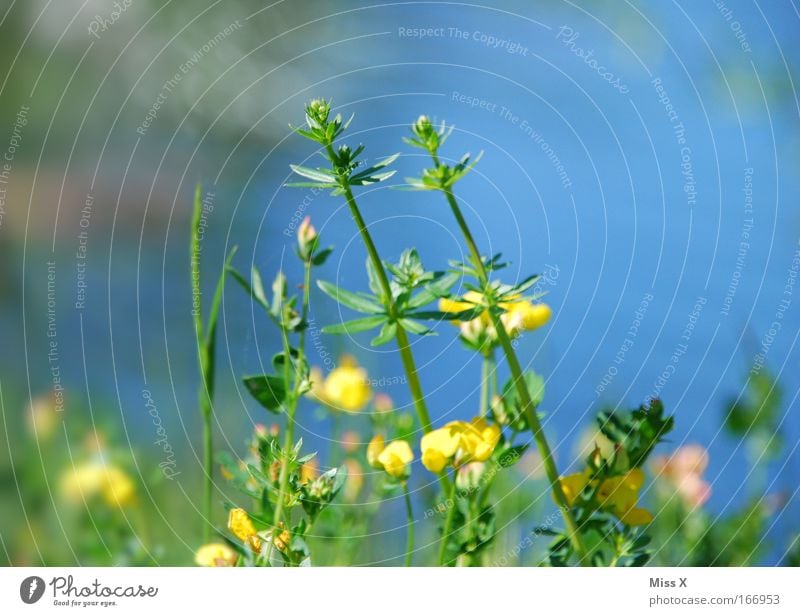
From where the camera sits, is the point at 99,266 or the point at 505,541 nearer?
the point at 505,541

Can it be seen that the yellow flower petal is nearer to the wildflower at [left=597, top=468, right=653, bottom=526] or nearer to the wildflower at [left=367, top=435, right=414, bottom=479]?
the wildflower at [left=597, top=468, right=653, bottom=526]

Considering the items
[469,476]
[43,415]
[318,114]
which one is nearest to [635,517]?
[469,476]

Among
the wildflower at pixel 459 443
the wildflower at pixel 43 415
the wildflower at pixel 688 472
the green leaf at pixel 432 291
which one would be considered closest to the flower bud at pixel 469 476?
the wildflower at pixel 459 443

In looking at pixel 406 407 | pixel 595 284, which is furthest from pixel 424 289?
pixel 595 284

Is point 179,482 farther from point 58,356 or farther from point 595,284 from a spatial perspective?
point 595,284

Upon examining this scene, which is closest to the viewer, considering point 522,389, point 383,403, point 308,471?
point 522,389

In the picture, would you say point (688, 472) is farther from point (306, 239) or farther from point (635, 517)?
point (306, 239)
